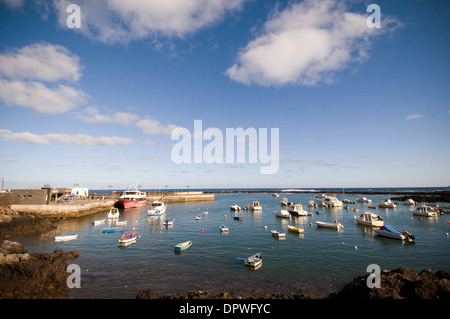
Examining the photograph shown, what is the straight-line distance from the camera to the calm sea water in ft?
58.3

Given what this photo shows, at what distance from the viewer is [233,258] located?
24.5 m

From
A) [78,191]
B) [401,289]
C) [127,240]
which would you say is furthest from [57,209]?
[401,289]

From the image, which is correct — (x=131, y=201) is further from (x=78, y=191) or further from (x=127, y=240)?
(x=127, y=240)

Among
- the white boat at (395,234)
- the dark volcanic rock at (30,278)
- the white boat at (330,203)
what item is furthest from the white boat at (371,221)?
the dark volcanic rock at (30,278)

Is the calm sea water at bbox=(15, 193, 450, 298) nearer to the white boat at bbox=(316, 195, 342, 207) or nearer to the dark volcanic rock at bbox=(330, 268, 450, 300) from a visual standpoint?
the dark volcanic rock at bbox=(330, 268, 450, 300)

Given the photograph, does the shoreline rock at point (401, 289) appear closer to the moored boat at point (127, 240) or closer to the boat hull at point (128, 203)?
the moored boat at point (127, 240)

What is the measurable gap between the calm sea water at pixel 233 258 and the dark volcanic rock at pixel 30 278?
5.32ft

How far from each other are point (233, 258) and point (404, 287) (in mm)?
15605

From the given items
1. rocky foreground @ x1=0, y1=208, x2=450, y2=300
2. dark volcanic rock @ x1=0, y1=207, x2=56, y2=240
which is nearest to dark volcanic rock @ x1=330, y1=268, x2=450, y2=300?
rocky foreground @ x1=0, y1=208, x2=450, y2=300

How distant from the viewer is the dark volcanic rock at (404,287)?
439 inches

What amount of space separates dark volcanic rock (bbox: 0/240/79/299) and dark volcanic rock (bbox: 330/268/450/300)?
19.4 m
